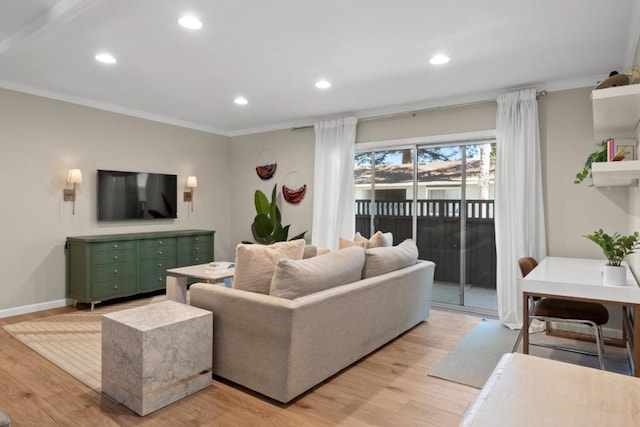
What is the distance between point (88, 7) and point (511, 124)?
388 centimetres

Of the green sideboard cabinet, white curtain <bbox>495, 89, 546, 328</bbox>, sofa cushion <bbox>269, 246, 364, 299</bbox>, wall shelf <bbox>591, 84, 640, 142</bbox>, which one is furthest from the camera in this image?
the green sideboard cabinet

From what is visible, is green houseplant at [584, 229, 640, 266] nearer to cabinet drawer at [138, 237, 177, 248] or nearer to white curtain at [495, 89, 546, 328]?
white curtain at [495, 89, 546, 328]

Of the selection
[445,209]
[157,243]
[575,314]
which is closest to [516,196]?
[445,209]

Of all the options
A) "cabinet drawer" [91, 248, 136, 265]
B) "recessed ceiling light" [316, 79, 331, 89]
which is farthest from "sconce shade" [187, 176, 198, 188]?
"recessed ceiling light" [316, 79, 331, 89]

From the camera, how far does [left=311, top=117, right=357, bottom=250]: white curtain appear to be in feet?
17.5

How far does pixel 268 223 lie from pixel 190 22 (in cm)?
332

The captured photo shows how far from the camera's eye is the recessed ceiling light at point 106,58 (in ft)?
11.1

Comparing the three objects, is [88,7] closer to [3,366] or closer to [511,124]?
[3,366]

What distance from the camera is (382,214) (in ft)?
17.5

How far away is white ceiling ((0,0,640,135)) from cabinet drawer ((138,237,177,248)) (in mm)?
1745

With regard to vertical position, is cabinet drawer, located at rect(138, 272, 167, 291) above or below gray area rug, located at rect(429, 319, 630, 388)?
above

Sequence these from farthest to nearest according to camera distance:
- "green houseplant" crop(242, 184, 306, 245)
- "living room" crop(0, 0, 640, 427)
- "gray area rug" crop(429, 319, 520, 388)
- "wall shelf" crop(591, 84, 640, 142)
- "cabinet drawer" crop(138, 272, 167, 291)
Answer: "green houseplant" crop(242, 184, 306, 245)
"cabinet drawer" crop(138, 272, 167, 291)
"living room" crop(0, 0, 640, 427)
"gray area rug" crop(429, 319, 520, 388)
"wall shelf" crop(591, 84, 640, 142)

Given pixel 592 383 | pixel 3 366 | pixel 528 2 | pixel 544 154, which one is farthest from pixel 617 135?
pixel 3 366

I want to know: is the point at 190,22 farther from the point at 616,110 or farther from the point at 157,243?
the point at 157,243
